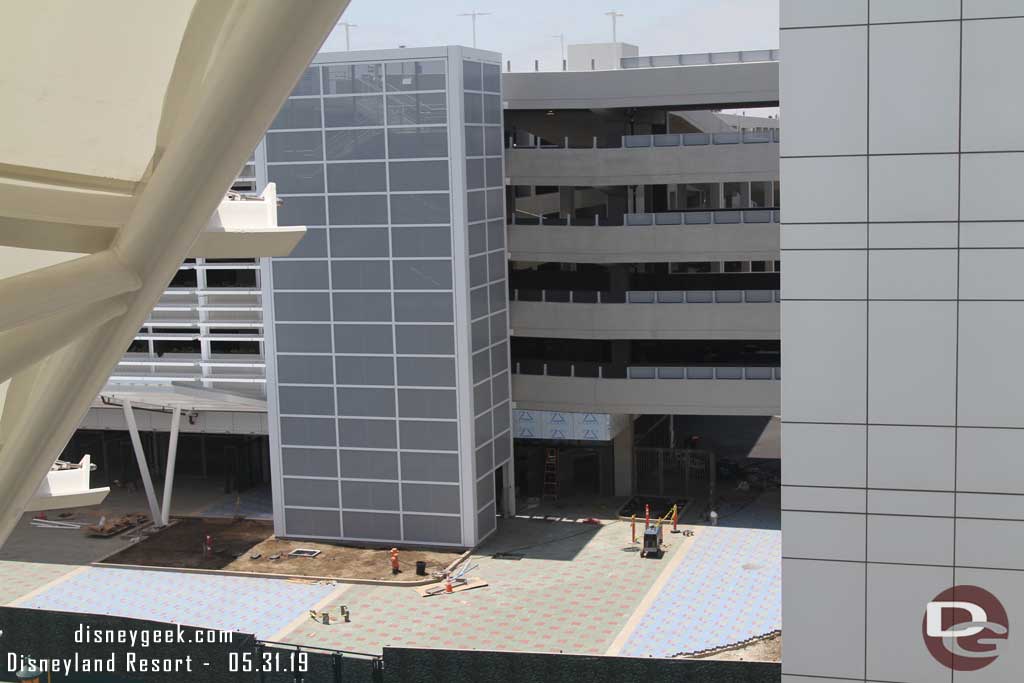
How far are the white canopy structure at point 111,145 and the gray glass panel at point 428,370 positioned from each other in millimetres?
30140

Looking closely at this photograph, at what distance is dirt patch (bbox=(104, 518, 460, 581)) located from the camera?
1286 inches

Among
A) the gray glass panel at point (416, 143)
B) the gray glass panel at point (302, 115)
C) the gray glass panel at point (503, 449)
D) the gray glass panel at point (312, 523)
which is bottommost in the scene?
the gray glass panel at point (312, 523)

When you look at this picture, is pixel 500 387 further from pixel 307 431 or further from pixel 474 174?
pixel 474 174

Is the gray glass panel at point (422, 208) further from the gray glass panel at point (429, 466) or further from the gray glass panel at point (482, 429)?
the gray glass panel at point (429, 466)

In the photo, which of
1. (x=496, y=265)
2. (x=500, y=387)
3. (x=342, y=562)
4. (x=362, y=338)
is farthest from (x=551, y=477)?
(x=362, y=338)

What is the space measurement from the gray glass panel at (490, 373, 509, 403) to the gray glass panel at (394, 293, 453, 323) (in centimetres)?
311

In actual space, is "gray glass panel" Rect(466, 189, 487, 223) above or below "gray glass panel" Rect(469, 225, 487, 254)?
above

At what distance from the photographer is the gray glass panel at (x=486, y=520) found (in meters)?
34.5

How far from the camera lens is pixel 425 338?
33.9 meters

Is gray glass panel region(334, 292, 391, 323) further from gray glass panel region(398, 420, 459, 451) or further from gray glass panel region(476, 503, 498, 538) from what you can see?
gray glass panel region(476, 503, 498, 538)

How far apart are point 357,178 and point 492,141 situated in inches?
163

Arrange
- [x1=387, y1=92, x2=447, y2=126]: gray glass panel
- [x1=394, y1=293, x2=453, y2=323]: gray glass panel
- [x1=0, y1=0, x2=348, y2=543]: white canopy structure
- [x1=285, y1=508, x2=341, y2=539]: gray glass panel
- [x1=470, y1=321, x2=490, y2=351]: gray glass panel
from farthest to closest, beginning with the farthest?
1. [x1=285, y1=508, x2=341, y2=539]: gray glass panel
2. [x1=470, y1=321, x2=490, y2=351]: gray glass panel
3. [x1=394, y1=293, x2=453, y2=323]: gray glass panel
4. [x1=387, y1=92, x2=447, y2=126]: gray glass panel
5. [x1=0, y1=0, x2=348, y2=543]: white canopy structure

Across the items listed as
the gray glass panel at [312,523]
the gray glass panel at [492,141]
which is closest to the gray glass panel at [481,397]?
the gray glass panel at [312,523]

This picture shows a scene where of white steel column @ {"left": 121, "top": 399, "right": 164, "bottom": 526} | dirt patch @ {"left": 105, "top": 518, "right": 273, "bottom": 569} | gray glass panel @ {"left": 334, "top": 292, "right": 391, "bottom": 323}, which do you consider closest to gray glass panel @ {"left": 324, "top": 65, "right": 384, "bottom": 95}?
gray glass panel @ {"left": 334, "top": 292, "right": 391, "bottom": 323}
